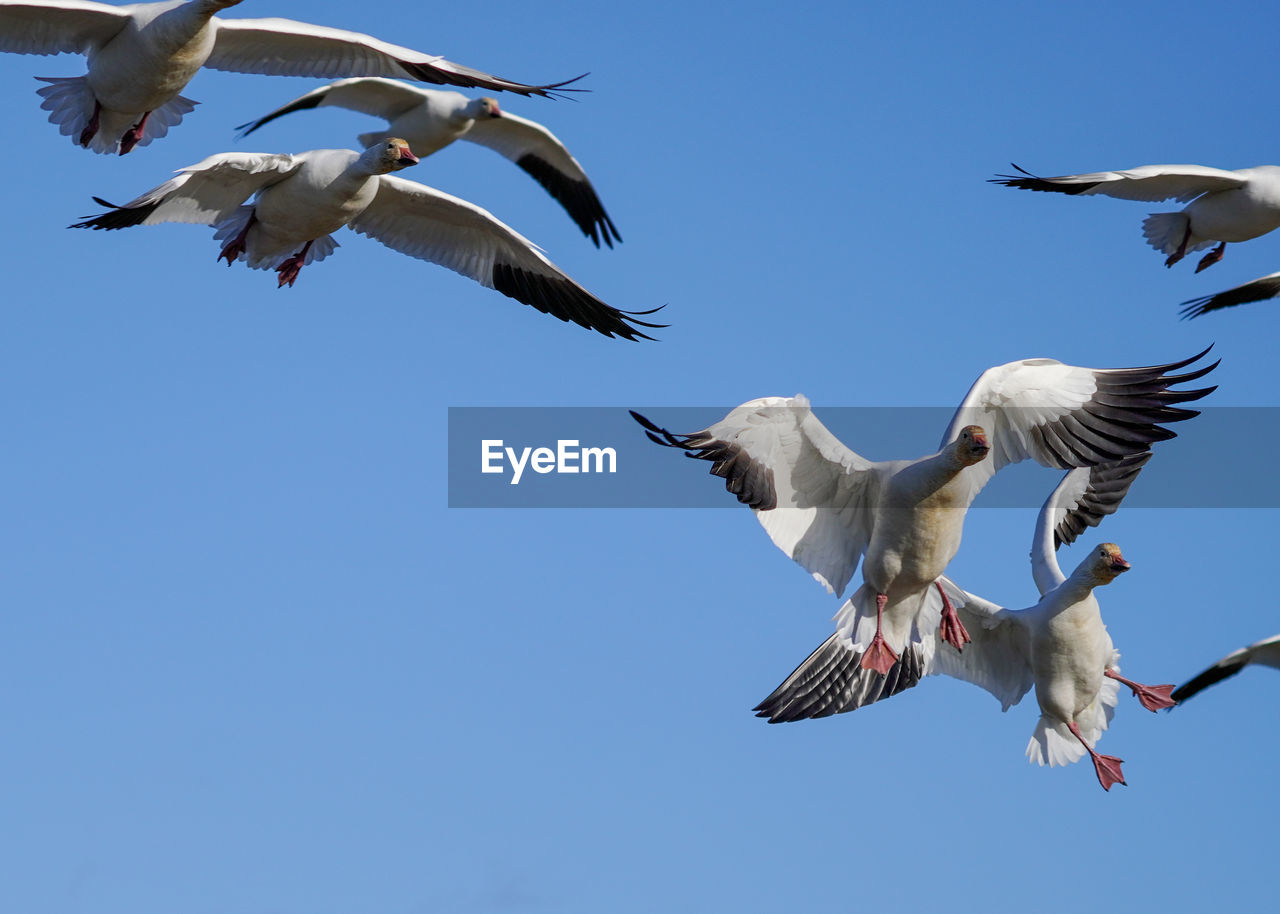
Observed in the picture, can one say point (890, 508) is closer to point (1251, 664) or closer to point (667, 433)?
point (667, 433)

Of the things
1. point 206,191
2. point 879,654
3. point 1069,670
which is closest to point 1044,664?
point 1069,670

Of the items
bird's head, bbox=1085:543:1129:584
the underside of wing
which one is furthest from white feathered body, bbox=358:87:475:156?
bird's head, bbox=1085:543:1129:584

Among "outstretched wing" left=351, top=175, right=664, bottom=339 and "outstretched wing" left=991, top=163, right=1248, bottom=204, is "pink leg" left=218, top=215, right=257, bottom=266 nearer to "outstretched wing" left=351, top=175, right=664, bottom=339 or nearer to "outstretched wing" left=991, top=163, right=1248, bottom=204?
Answer: "outstretched wing" left=351, top=175, right=664, bottom=339

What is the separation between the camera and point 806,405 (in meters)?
12.2

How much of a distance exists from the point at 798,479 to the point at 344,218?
3.83 m

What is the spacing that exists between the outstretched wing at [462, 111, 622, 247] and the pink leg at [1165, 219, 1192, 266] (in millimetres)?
4694

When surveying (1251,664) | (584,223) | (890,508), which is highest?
(584,223)

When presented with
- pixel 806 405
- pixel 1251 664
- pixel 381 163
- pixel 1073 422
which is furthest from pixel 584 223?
pixel 1251 664

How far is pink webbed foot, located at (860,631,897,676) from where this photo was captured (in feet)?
42.0

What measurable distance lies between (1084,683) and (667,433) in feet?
15.2

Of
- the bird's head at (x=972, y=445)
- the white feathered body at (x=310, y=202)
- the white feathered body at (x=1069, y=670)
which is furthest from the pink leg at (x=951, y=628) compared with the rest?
the white feathered body at (x=310, y=202)

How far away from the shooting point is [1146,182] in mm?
15117

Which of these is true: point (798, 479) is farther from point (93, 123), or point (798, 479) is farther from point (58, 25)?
point (58, 25)

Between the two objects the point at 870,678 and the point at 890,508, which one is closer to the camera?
the point at 890,508
